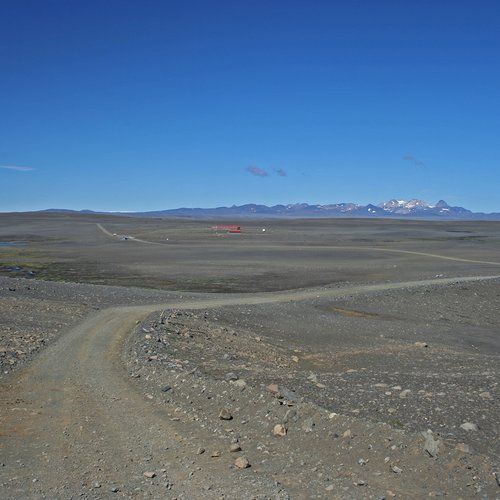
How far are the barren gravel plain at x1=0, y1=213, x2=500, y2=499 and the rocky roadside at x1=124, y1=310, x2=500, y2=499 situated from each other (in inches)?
1.3

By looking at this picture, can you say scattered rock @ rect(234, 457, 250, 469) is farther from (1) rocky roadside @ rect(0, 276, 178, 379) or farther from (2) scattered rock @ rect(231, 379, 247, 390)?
(1) rocky roadside @ rect(0, 276, 178, 379)

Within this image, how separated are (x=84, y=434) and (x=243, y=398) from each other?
3216 millimetres

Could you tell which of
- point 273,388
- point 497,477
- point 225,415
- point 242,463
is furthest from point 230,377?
point 497,477

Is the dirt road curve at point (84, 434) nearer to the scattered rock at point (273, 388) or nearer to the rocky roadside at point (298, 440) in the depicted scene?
the rocky roadside at point (298, 440)

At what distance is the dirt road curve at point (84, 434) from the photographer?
940 centimetres

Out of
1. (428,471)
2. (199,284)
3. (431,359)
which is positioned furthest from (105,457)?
(199,284)

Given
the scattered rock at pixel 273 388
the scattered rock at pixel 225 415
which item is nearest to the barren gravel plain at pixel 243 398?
the scattered rock at pixel 225 415

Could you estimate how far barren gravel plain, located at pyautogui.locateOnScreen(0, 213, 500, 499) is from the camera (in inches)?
370

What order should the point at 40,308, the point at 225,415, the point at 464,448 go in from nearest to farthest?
the point at 464,448, the point at 225,415, the point at 40,308

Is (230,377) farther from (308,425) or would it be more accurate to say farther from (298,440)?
(298,440)

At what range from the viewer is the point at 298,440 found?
1078cm

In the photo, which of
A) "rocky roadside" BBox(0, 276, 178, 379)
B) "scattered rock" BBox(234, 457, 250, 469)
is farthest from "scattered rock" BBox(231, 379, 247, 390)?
"rocky roadside" BBox(0, 276, 178, 379)

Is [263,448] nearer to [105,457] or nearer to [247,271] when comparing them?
[105,457]

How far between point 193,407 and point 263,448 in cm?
263
